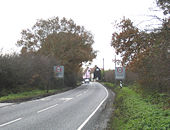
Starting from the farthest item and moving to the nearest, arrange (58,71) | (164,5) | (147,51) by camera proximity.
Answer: (58,71), (147,51), (164,5)

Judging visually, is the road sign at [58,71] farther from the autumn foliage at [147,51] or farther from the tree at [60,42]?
the autumn foliage at [147,51]

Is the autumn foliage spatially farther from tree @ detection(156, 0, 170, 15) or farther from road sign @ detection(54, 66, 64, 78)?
road sign @ detection(54, 66, 64, 78)

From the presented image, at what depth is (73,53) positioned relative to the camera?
4144cm

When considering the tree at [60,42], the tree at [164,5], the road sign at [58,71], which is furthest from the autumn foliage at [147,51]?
the tree at [60,42]

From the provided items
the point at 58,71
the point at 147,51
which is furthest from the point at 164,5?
the point at 58,71

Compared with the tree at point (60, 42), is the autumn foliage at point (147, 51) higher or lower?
lower

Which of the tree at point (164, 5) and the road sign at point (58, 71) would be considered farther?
the road sign at point (58, 71)

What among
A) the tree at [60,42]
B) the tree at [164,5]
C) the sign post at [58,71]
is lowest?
the sign post at [58,71]

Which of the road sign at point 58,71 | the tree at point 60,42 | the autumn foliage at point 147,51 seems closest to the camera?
the autumn foliage at point 147,51

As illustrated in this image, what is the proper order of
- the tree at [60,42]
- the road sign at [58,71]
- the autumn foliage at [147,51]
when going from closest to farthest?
the autumn foliage at [147,51]
the road sign at [58,71]
the tree at [60,42]

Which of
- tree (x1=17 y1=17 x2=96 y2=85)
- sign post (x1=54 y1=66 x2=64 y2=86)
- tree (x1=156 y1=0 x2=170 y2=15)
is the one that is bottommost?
sign post (x1=54 y1=66 x2=64 y2=86)

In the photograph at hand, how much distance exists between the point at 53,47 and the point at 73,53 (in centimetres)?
398

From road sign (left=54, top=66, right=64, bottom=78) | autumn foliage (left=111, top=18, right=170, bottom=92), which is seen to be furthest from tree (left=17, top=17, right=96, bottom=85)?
autumn foliage (left=111, top=18, right=170, bottom=92)

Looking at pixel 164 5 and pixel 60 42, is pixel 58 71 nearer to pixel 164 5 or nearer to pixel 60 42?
pixel 60 42
